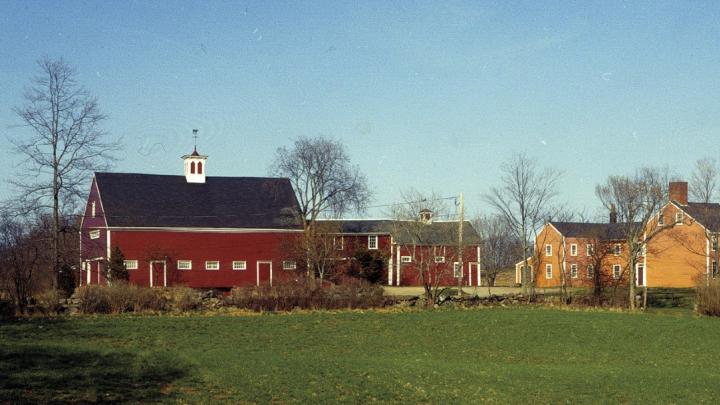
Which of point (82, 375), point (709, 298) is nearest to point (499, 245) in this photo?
point (709, 298)

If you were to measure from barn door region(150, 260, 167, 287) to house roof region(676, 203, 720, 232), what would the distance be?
4218 centimetres

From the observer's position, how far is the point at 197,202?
6331 cm

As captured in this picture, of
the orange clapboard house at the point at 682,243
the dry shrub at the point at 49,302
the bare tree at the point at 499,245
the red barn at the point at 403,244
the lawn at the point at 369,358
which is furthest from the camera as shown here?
the bare tree at the point at 499,245

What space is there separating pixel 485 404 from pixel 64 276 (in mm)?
38079

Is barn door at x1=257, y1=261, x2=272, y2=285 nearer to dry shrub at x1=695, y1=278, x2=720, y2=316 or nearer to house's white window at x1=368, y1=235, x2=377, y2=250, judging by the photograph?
house's white window at x1=368, y1=235, x2=377, y2=250

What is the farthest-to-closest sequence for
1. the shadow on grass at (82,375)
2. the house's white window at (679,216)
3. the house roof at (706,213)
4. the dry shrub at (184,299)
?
the house's white window at (679,216) → the house roof at (706,213) → the dry shrub at (184,299) → the shadow on grass at (82,375)

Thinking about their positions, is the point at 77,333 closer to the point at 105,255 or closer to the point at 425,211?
the point at 105,255

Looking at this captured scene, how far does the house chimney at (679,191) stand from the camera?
77000mm

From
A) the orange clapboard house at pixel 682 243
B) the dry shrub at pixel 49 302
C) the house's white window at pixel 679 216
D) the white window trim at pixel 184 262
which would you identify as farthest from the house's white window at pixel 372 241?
the dry shrub at pixel 49 302

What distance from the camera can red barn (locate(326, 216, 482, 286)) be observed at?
6650cm

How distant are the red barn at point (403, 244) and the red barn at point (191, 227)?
5.31 meters

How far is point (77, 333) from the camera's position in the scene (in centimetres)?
2933

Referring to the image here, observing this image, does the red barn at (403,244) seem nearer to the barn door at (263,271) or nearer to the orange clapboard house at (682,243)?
the barn door at (263,271)

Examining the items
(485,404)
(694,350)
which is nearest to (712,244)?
(694,350)
